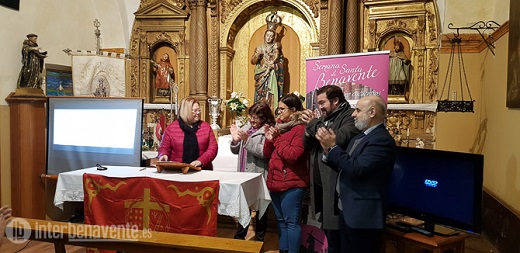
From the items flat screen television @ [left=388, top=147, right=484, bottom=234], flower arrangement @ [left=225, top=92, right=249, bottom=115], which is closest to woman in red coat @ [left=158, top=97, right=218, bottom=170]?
flat screen television @ [left=388, top=147, right=484, bottom=234]

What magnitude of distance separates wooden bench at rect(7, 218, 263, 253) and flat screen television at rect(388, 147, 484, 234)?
1.34 metres

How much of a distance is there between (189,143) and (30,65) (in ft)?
9.74

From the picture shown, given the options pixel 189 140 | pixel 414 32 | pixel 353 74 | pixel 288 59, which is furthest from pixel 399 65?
pixel 189 140

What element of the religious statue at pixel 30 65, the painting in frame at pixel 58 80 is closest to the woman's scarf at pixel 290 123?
the religious statue at pixel 30 65

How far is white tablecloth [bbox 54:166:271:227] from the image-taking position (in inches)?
108

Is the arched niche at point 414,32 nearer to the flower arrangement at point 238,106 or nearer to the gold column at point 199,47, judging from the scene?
the flower arrangement at point 238,106

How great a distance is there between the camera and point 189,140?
3.47 m

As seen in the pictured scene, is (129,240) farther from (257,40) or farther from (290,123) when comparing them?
(257,40)

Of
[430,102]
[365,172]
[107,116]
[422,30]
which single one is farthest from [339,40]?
[365,172]

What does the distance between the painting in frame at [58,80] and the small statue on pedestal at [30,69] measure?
999 mm

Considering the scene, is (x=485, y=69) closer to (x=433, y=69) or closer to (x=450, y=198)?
(x=433, y=69)

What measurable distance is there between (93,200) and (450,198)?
2.53 meters

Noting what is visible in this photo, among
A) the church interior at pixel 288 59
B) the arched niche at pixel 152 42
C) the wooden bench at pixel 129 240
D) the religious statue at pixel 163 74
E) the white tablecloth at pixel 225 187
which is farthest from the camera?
the religious statue at pixel 163 74

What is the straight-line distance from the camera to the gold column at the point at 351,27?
21.8 ft
